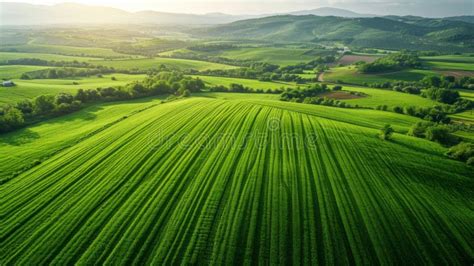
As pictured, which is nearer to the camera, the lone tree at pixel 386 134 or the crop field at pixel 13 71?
the lone tree at pixel 386 134

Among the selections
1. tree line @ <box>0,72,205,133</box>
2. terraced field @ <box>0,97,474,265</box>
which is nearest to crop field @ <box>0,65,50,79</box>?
tree line @ <box>0,72,205,133</box>

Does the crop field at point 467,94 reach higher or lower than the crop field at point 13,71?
higher

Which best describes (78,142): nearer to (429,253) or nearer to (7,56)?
(429,253)

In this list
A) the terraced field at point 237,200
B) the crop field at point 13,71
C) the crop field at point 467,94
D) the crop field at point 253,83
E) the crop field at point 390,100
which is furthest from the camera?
the crop field at point 13,71

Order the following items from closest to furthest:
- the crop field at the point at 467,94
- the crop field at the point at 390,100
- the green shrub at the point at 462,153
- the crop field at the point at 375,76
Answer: the green shrub at the point at 462,153
the crop field at the point at 390,100
the crop field at the point at 467,94
the crop field at the point at 375,76

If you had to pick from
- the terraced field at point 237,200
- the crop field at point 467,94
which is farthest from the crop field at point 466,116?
the terraced field at point 237,200

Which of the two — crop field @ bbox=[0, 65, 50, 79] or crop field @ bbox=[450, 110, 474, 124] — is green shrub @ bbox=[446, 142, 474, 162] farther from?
crop field @ bbox=[0, 65, 50, 79]

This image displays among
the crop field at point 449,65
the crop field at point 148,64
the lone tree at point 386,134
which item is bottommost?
the crop field at point 148,64

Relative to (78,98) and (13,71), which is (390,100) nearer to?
(78,98)

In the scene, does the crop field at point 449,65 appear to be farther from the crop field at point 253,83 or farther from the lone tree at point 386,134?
the lone tree at point 386,134
